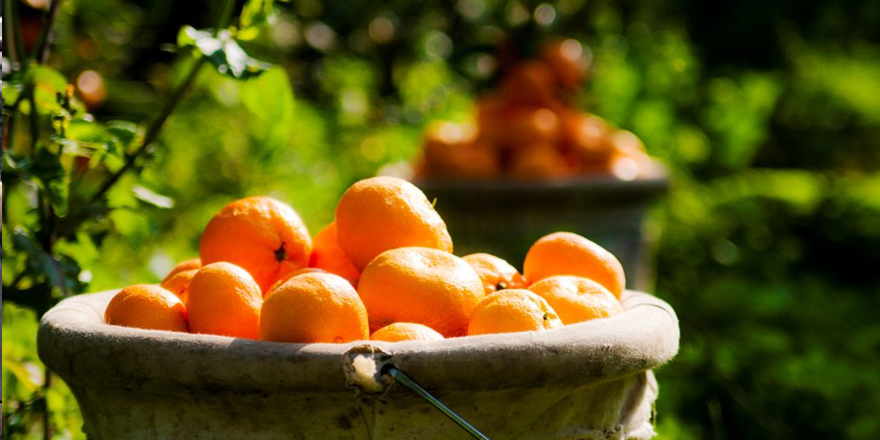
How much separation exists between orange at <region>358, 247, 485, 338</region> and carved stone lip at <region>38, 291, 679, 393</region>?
18 cm

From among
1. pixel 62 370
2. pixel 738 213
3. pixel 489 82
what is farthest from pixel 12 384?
pixel 738 213

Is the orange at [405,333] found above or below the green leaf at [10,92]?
below

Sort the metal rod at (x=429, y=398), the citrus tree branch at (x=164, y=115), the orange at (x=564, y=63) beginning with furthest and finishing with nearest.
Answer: the orange at (x=564, y=63), the citrus tree branch at (x=164, y=115), the metal rod at (x=429, y=398)

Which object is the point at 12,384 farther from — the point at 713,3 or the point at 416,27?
the point at 713,3

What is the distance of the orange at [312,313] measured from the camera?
111 centimetres

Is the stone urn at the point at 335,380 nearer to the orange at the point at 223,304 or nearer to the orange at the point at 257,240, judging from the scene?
the orange at the point at 223,304

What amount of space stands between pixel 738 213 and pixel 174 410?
4.61 metres

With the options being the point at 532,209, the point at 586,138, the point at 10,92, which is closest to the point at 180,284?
the point at 10,92

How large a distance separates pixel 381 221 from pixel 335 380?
39 cm

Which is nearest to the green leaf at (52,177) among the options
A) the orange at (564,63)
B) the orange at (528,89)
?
the orange at (528,89)

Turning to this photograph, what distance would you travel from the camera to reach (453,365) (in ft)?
3.42

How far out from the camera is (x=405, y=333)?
1154 mm

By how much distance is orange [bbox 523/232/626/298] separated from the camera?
1433 millimetres

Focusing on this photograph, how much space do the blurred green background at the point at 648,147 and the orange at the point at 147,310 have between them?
0.48m
